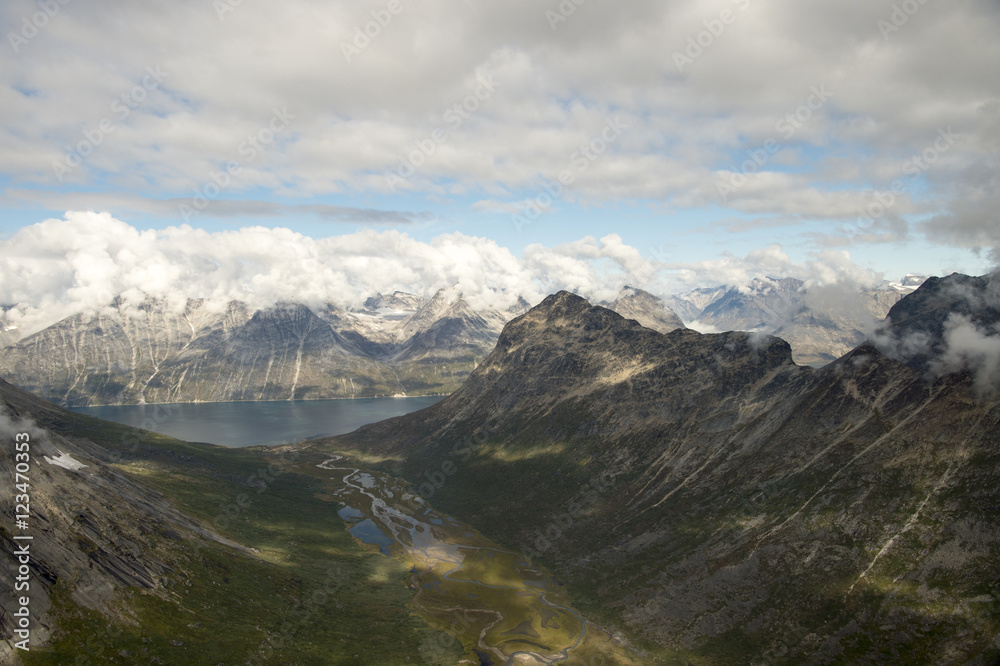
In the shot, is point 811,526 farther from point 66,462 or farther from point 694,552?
point 66,462

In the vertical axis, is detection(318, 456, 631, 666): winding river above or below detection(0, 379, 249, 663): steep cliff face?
below

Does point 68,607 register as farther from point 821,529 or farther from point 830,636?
point 821,529

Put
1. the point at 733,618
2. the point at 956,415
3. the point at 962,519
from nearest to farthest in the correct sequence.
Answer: the point at 962,519 < the point at 733,618 < the point at 956,415

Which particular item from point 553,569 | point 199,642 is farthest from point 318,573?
point 553,569

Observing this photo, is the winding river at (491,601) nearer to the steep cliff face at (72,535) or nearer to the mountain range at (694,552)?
the mountain range at (694,552)

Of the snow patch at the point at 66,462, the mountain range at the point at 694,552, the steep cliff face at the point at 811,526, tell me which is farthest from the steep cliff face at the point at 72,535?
the steep cliff face at the point at 811,526

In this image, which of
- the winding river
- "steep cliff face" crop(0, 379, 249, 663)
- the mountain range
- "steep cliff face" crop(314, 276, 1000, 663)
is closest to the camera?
"steep cliff face" crop(0, 379, 249, 663)

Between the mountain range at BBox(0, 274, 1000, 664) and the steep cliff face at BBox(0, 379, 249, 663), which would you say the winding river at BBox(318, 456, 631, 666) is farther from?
the steep cliff face at BBox(0, 379, 249, 663)

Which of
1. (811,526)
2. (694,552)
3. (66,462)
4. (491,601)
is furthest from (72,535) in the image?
(811,526)

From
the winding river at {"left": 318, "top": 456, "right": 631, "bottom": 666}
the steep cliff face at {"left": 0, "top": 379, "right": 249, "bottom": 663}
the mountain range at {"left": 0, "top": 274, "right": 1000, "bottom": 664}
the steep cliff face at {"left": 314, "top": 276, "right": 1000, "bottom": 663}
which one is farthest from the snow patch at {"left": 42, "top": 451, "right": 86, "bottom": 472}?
the steep cliff face at {"left": 314, "top": 276, "right": 1000, "bottom": 663}

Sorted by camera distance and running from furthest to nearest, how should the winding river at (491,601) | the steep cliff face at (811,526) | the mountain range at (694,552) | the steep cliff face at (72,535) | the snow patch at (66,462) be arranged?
the snow patch at (66,462)
the winding river at (491,601)
the steep cliff face at (811,526)
the mountain range at (694,552)
the steep cliff face at (72,535)

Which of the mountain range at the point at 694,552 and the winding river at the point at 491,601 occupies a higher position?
the mountain range at the point at 694,552
